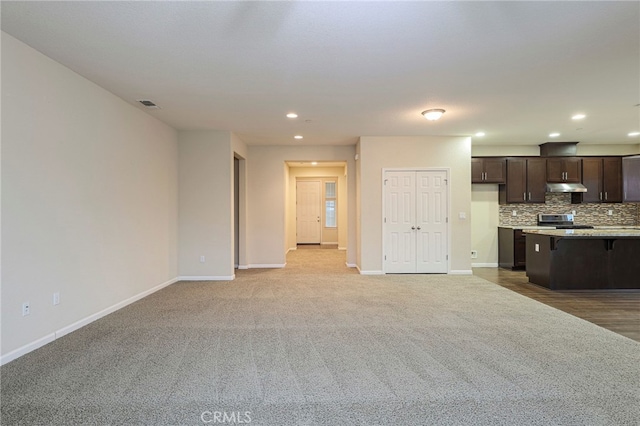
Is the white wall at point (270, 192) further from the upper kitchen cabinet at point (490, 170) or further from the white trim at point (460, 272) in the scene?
the upper kitchen cabinet at point (490, 170)

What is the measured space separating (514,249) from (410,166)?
2873 mm

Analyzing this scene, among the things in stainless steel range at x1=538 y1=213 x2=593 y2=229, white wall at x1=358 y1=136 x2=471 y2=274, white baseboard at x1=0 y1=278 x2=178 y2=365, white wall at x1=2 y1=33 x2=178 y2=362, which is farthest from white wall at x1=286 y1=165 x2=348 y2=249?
white baseboard at x1=0 y1=278 x2=178 y2=365

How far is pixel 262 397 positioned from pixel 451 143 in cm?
577

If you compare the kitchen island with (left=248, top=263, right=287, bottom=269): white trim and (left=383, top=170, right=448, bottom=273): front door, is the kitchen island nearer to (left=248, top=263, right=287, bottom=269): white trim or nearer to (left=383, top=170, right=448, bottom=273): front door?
(left=383, top=170, right=448, bottom=273): front door

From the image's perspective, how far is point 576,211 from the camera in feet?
24.7

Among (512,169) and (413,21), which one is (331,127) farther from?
(512,169)

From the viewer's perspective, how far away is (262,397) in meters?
2.25

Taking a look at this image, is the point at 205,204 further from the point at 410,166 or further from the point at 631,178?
the point at 631,178

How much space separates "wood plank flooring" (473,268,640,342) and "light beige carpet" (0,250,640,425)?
0.31 meters

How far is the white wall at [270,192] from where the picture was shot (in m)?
7.37

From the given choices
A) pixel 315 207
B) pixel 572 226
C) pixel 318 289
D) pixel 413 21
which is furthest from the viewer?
pixel 315 207

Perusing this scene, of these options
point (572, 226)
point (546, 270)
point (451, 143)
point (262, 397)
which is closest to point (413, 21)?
point (262, 397)

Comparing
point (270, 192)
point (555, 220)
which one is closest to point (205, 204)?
point (270, 192)

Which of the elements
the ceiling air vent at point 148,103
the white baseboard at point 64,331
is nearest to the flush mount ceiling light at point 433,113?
the ceiling air vent at point 148,103
